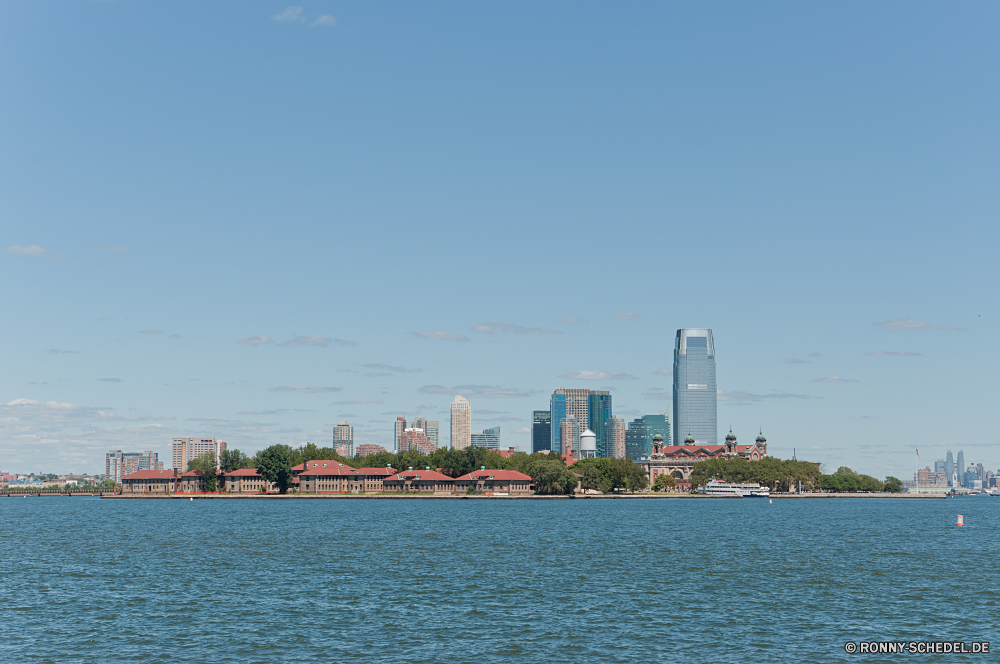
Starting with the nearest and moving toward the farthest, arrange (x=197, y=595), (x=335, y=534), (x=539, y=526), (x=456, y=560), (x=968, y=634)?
1. (x=968, y=634)
2. (x=197, y=595)
3. (x=456, y=560)
4. (x=335, y=534)
5. (x=539, y=526)

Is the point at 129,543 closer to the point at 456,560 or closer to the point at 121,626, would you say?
the point at 456,560

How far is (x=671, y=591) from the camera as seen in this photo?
5450cm

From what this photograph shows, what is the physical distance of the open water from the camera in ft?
127

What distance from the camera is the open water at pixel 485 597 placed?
38.8m

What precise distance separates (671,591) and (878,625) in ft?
44.2

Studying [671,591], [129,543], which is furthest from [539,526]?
[671,591]

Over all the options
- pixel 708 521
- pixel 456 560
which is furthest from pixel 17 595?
pixel 708 521

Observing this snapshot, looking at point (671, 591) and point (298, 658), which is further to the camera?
point (671, 591)

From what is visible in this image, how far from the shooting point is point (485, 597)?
5178cm

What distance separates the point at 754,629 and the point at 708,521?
94.3m

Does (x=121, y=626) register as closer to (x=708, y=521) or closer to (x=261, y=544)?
(x=261, y=544)

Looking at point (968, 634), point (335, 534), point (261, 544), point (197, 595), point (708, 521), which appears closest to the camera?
point (968, 634)

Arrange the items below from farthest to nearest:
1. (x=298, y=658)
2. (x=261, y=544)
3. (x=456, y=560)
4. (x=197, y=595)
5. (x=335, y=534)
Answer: (x=335, y=534)
(x=261, y=544)
(x=456, y=560)
(x=197, y=595)
(x=298, y=658)

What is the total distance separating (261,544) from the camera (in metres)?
85.2
